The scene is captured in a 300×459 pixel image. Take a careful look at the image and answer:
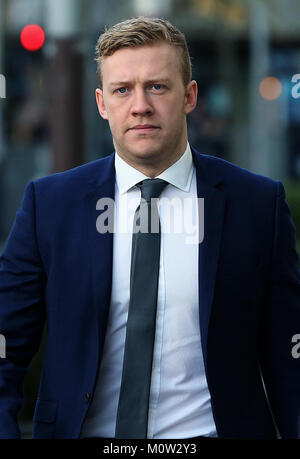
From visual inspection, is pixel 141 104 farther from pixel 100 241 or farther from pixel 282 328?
pixel 282 328

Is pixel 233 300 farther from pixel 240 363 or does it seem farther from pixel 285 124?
pixel 285 124

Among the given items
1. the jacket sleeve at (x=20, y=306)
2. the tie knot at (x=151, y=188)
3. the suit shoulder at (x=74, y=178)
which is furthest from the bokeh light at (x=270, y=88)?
the jacket sleeve at (x=20, y=306)

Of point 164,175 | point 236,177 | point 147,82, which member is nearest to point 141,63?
point 147,82

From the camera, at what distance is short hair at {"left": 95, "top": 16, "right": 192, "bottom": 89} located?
108 inches

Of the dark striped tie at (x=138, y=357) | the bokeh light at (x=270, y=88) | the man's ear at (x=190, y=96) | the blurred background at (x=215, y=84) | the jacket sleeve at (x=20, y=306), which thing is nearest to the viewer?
the dark striped tie at (x=138, y=357)

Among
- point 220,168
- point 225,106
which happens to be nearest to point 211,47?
point 225,106

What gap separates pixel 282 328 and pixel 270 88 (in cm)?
1559

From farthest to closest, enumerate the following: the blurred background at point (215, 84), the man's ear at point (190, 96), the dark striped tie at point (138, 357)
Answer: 1. the blurred background at point (215, 84)
2. the man's ear at point (190, 96)
3. the dark striped tie at point (138, 357)

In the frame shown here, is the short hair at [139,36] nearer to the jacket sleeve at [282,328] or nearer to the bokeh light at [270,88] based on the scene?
the jacket sleeve at [282,328]

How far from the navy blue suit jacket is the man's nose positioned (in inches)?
11.0

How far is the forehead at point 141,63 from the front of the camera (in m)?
2.73

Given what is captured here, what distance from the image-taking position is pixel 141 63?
108 inches

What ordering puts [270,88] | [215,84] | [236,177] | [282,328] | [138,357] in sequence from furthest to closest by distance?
[215,84] < [270,88] < [236,177] < [282,328] < [138,357]

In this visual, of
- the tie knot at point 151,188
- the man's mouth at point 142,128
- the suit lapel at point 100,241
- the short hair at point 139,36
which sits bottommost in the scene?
the suit lapel at point 100,241
